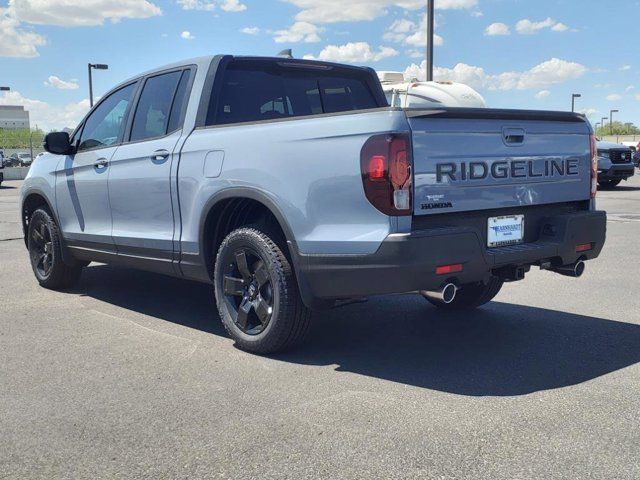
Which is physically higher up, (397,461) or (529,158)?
(529,158)

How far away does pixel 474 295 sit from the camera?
5.70 metres

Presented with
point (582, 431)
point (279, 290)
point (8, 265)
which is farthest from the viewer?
point (8, 265)

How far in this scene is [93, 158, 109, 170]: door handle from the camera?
19.1 ft

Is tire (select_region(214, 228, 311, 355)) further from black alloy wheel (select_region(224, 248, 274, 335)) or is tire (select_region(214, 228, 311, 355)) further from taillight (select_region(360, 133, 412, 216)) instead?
taillight (select_region(360, 133, 412, 216))

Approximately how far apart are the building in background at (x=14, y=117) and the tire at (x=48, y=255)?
10804 cm

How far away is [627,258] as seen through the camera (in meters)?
8.42

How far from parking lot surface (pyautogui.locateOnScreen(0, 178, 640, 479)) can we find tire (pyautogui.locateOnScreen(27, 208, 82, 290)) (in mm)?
559

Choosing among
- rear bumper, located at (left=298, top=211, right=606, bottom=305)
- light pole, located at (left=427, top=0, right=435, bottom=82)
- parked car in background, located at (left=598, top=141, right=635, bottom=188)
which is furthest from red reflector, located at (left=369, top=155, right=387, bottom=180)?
parked car in background, located at (left=598, top=141, right=635, bottom=188)

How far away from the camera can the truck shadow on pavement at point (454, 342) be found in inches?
163

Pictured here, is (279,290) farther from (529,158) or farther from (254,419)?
(529,158)

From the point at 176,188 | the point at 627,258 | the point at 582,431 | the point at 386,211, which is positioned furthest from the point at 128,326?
the point at 627,258

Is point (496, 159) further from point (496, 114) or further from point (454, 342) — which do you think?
point (454, 342)

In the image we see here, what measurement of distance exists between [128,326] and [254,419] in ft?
7.44

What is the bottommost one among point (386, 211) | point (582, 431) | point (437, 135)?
point (582, 431)
